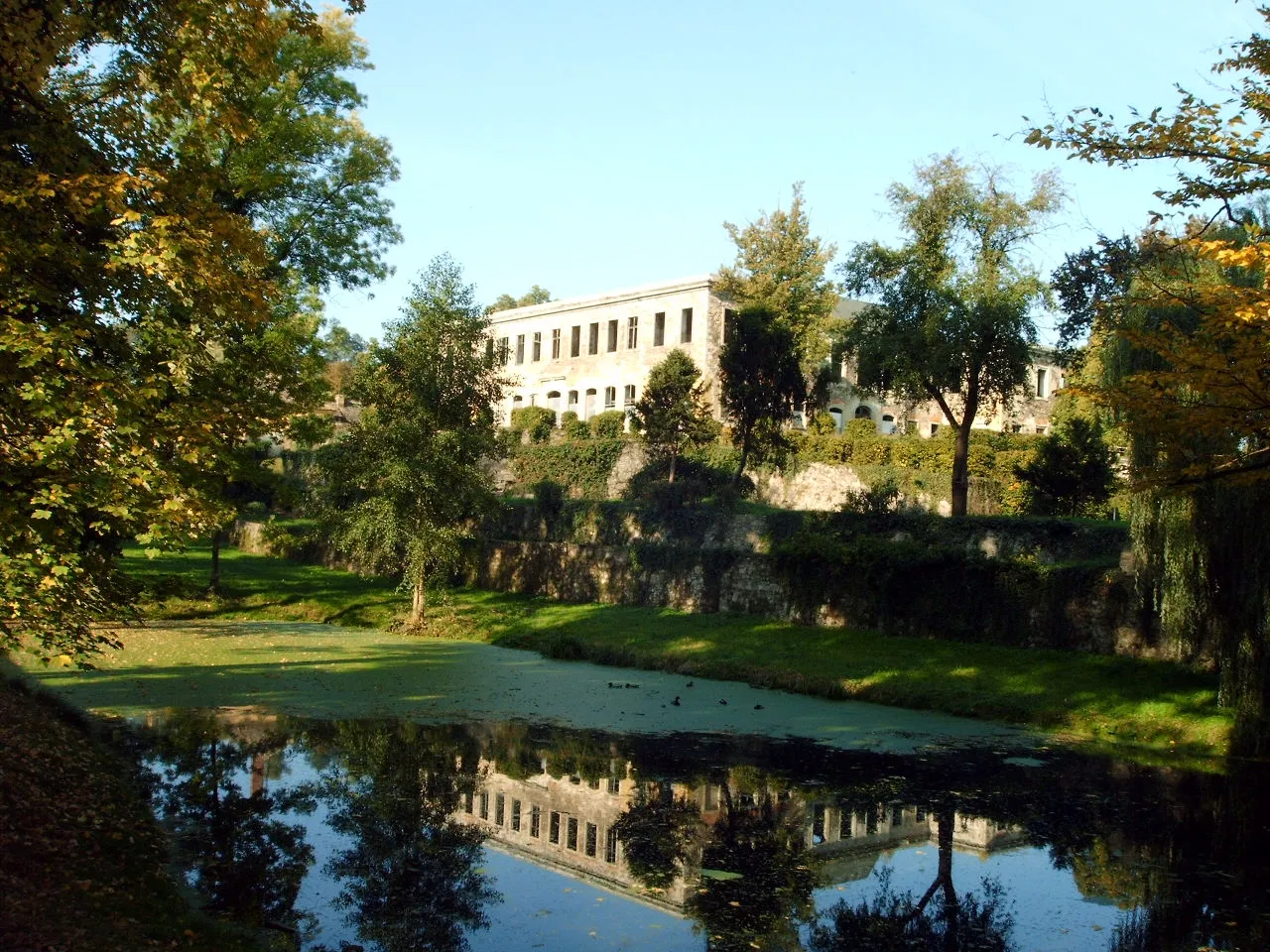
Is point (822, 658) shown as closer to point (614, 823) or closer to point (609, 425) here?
point (614, 823)

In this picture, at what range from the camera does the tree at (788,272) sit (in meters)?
42.0

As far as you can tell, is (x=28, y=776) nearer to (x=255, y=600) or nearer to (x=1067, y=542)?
(x=1067, y=542)

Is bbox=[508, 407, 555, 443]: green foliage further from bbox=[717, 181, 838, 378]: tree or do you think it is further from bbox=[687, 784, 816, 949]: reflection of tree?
bbox=[687, 784, 816, 949]: reflection of tree

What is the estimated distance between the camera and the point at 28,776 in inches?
380

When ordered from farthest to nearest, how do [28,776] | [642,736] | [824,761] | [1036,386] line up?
[1036,386] → [642,736] → [824,761] → [28,776]

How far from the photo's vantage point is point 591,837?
10.7 meters

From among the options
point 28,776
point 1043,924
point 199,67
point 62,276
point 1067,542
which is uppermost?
point 199,67

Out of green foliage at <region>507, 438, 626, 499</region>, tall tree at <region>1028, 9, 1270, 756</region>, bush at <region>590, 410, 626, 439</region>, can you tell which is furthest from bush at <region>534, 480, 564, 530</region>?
tall tree at <region>1028, 9, 1270, 756</region>

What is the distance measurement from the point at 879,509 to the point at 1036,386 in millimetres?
32839

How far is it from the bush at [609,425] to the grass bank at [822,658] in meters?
11.5

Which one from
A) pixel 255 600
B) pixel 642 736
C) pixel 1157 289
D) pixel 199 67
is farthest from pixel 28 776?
pixel 255 600

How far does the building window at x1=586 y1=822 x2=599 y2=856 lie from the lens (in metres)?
10.3

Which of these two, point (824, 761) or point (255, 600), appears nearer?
point (824, 761)

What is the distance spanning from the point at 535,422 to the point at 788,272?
1215 cm
